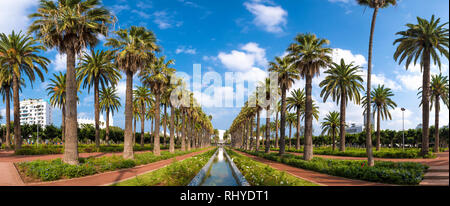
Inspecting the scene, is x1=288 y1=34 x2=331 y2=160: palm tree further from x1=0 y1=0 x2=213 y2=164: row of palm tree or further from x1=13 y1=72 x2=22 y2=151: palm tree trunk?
x1=13 y1=72 x2=22 y2=151: palm tree trunk

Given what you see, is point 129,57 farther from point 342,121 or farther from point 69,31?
point 342,121

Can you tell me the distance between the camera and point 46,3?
18875mm

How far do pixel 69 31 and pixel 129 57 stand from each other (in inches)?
293

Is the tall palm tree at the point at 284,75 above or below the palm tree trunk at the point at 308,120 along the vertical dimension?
above

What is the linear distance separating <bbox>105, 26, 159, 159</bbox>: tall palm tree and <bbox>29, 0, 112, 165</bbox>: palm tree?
5.78 meters

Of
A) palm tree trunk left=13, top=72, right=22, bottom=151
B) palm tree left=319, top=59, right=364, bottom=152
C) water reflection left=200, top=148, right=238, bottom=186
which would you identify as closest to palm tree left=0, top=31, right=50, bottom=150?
palm tree trunk left=13, top=72, right=22, bottom=151

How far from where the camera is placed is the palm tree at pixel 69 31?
18.7 meters

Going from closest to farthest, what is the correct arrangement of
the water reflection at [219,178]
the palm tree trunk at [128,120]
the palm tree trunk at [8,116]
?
the water reflection at [219,178]
the palm tree trunk at [128,120]
the palm tree trunk at [8,116]

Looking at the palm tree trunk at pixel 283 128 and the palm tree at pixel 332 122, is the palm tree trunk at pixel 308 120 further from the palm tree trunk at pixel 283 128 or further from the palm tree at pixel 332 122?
the palm tree at pixel 332 122

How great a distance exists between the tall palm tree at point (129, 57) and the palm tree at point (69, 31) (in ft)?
19.0

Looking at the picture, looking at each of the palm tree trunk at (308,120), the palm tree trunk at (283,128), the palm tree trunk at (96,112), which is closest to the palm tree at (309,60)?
the palm tree trunk at (308,120)

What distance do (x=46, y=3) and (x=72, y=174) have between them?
42.3 feet
